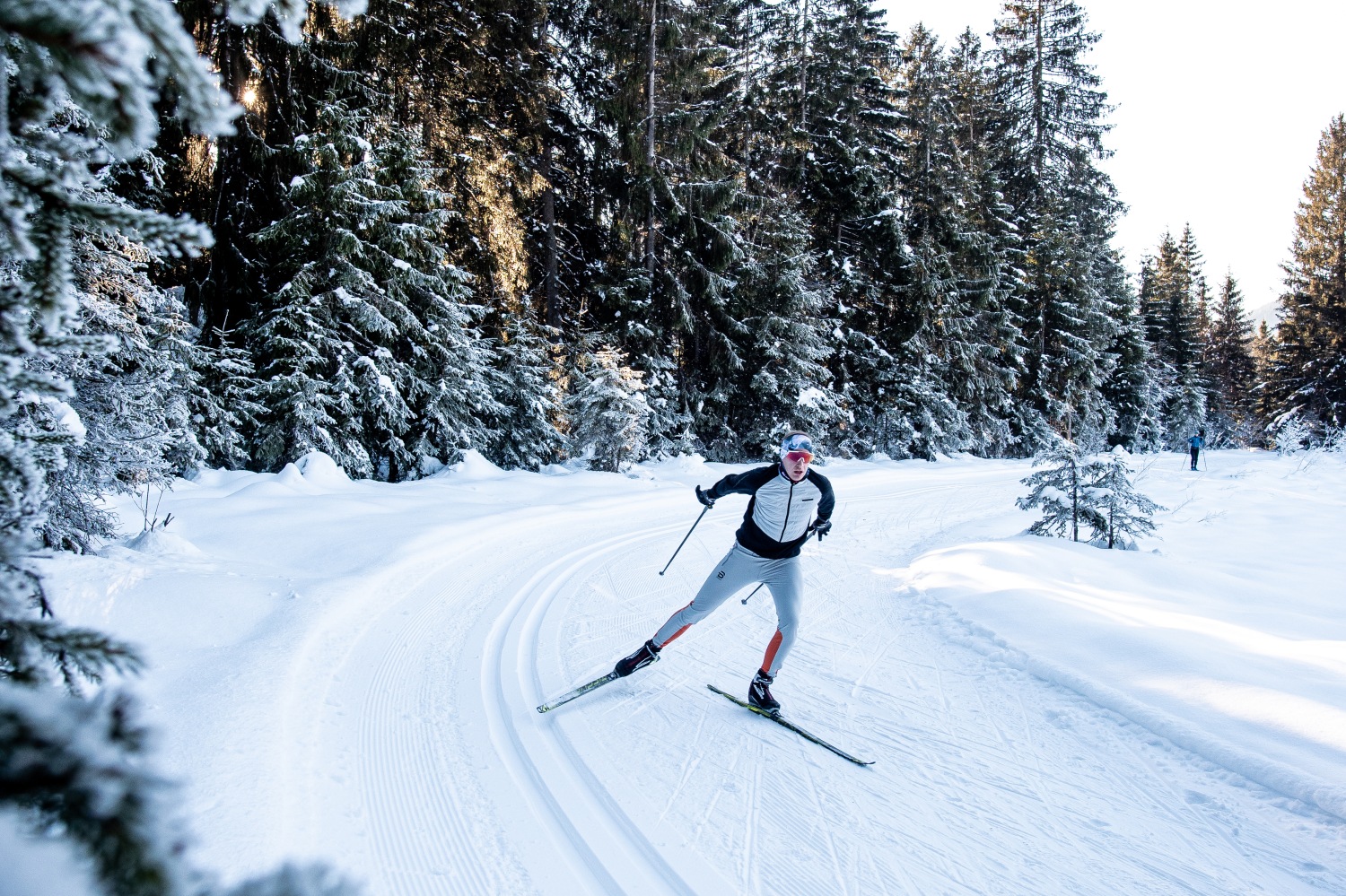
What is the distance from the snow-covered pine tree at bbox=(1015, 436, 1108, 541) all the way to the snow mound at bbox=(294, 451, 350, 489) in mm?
11103

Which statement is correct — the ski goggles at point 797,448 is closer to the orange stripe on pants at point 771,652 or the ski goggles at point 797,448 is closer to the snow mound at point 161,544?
the orange stripe on pants at point 771,652

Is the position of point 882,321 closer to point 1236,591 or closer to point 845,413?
point 845,413

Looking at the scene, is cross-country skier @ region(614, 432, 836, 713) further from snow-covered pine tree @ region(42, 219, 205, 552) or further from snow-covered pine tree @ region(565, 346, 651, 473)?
snow-covered pine tree @ region(565, 346, 651, 473)

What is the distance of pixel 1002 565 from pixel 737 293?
14.9 meters

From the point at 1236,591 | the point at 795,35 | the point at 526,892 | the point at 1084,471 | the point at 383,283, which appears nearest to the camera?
the point at 526,892

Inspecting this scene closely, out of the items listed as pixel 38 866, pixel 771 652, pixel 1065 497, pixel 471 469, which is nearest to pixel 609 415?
pixel 471 469

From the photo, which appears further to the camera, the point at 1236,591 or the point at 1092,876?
the point at 1236,591

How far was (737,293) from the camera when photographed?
2092cm

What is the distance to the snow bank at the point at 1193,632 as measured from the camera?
3.92m

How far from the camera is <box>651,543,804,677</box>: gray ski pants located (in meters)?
4.66

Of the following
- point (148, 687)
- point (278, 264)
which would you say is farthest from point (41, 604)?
point (278, 264)

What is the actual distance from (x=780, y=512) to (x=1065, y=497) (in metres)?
7.00

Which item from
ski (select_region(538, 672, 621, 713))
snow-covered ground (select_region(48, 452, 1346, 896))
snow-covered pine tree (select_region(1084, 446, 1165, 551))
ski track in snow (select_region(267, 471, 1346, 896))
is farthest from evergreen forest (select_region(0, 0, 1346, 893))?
snow-covered pine tree (select_region(1084, 446, 1165, 551))

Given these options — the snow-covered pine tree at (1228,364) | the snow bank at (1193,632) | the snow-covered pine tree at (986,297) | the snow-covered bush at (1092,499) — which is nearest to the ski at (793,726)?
the snow bank at (1193,632)
